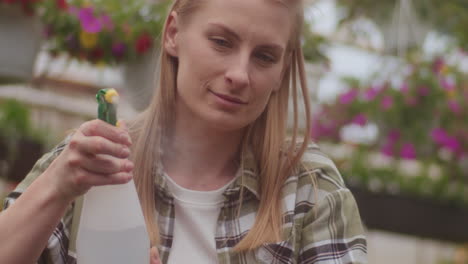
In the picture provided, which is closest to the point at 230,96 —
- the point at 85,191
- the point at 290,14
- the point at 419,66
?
the point at 290,14

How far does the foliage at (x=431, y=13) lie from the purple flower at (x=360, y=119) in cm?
42

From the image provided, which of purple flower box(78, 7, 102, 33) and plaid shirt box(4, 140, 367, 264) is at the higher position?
purple flower box(78, 7, 102, 33)

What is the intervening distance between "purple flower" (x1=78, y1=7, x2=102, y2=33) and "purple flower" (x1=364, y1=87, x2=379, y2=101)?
147 centimetres

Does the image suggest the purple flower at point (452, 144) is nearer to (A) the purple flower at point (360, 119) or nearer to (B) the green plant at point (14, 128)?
(A) the purple flower at point (360, 119)

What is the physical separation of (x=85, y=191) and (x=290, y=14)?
1.53 ft

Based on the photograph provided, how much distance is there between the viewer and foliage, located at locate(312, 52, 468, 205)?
2.94m

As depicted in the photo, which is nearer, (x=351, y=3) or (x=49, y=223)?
(x=49, y=223)

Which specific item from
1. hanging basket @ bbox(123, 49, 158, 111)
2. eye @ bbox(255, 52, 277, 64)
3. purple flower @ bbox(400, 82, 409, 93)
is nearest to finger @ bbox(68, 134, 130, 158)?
eye @ bbox(255, 52, 277, 64)

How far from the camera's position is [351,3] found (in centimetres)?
306

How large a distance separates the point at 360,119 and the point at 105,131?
7.70ft

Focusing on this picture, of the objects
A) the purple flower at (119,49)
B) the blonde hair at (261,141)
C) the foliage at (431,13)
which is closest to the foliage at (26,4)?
the purple flower at (119,49)

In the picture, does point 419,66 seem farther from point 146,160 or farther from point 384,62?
point 146,160

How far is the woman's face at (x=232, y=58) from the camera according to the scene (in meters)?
1.07

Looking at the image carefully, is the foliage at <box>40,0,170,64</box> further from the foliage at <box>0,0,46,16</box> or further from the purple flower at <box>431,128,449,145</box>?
the purple flower at <box>431,128,449,145</box>
